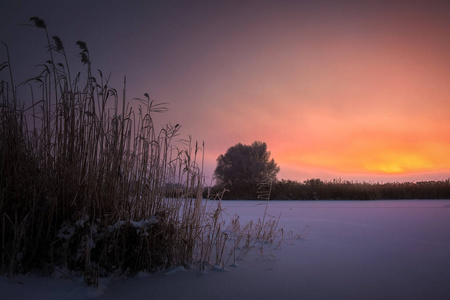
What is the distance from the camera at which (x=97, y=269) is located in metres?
1.71

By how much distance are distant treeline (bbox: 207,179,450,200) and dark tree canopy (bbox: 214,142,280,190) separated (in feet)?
14.4

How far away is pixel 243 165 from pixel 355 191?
835cm

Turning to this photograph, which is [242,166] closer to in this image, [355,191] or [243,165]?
[243,165]

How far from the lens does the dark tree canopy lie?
18.5 m

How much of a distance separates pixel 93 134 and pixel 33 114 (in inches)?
24.1


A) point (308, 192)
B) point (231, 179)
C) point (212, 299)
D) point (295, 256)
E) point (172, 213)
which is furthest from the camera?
point (231, 179)

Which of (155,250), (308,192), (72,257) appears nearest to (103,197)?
(72,257)

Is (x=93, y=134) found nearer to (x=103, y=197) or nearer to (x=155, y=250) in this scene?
(x=103, y=197)

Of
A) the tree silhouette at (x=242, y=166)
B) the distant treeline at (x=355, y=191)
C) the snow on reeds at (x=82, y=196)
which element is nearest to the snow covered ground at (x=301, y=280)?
the snow on reeds at (x=82, y=196)

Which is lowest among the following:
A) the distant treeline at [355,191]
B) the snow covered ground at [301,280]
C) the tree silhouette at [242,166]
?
the snow covered ground at [301,280]

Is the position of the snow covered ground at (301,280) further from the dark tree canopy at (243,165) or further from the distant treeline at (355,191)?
the dark tree canopy at (243,165)

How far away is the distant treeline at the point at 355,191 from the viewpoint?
11.0 meters

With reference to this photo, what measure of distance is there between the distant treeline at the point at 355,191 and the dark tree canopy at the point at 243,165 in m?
4.40

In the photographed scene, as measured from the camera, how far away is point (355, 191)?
11703 millimetres
